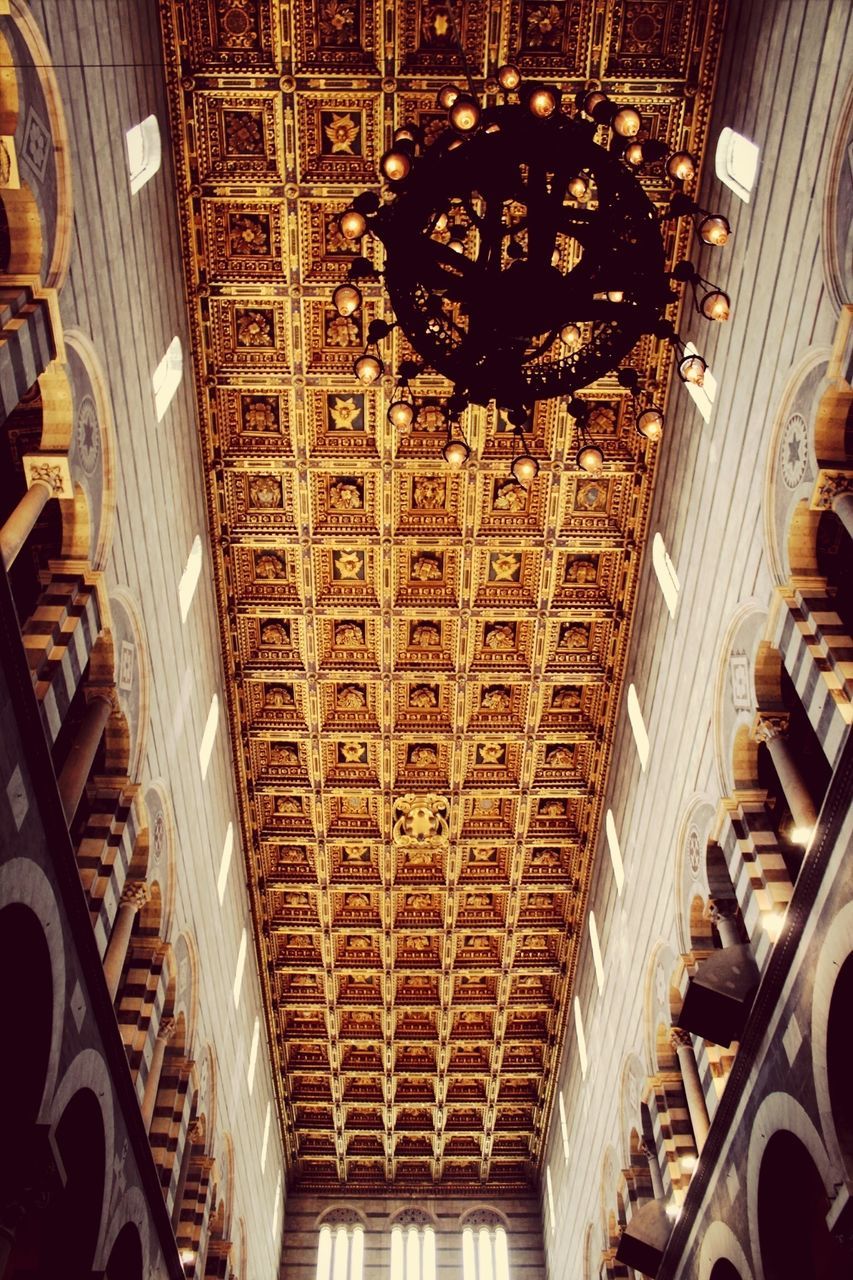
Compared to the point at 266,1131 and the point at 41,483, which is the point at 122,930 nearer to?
the point at 41,483

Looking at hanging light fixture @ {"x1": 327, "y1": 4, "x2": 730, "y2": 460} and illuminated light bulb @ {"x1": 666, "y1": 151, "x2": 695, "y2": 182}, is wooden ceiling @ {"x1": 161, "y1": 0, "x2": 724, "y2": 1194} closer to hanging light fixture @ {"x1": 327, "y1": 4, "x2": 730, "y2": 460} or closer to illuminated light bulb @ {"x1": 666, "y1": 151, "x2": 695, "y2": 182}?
illuminated light bulb @ {"x1": 666, "y1": 151, "x2": 695, "y2": 182}

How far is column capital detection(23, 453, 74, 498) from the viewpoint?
9.24 metres

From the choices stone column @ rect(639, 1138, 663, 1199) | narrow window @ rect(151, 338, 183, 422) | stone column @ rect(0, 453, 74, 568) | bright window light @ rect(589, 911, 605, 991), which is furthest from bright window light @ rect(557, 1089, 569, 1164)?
stone column @ rect(0, 453, 74, 568)

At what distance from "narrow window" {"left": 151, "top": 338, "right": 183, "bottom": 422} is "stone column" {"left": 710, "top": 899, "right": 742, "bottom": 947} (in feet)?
28.4

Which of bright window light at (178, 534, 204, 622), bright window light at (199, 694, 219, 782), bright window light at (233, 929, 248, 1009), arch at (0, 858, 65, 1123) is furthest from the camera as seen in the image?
bright window light at (233, 929, 248, 1009)

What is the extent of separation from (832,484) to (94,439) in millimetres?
6827

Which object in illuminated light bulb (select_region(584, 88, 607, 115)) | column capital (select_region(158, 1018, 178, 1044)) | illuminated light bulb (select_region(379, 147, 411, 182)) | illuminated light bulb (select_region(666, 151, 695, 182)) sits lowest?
column capital (select_region(158, 1018, 178, 1044))

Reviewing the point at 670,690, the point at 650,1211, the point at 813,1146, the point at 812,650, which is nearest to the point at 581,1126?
Result: the point at 650,1211

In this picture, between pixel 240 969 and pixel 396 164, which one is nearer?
pixel 396 164

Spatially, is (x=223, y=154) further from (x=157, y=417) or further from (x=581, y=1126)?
(x=581, y=1126)

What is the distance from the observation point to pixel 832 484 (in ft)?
30.9

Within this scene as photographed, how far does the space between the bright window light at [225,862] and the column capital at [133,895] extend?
4.89 meters

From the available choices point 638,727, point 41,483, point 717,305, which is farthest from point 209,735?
point 717,305

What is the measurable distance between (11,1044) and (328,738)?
32.2 feet
